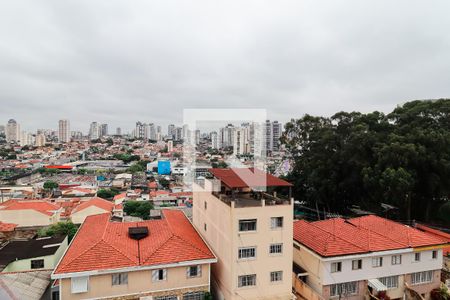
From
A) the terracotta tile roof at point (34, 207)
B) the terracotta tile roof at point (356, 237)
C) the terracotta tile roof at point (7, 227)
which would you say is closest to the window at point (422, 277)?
the terracotta tile roof at point (356, 237)

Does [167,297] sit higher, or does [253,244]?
[253,244]

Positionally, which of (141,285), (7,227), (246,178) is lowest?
(7,227)

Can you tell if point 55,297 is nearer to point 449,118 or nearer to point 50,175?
point 449,118

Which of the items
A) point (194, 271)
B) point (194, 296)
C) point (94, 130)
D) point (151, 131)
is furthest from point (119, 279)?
point (94, 130)

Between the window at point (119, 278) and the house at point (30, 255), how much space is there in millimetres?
6014

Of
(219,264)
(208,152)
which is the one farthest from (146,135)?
(219,264)

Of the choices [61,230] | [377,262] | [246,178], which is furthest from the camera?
[61,230]

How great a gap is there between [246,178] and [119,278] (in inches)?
238

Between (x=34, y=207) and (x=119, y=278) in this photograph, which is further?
(x=34, y=207)

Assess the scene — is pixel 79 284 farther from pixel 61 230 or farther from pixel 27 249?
pixel 61 230

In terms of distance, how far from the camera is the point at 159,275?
11.1 metres

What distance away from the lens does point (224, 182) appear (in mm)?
11734

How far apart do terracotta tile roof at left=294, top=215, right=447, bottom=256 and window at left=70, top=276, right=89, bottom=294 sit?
874 centimetres

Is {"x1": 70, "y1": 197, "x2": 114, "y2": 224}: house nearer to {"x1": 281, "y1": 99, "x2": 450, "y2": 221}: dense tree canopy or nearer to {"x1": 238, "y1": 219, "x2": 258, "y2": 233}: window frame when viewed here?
{"x1": 281, "y1": 99, "x2": 450, "y2": 221}: dense tree canopy
